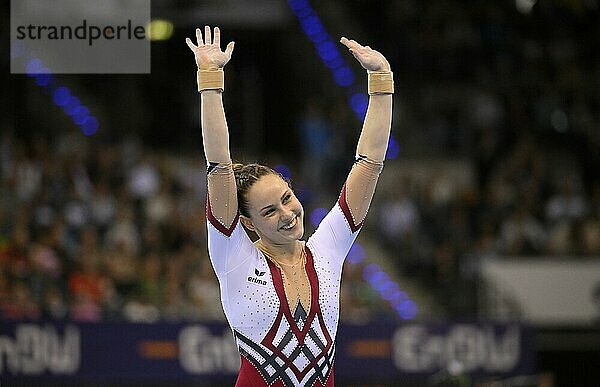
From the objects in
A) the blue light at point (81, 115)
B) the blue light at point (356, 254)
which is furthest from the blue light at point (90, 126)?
the blue light at point (356, 254)

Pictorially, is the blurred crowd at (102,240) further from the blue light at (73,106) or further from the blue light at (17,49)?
the blue light at (17,49)

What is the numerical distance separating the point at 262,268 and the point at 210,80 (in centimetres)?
67

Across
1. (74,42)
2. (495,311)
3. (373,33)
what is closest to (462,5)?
(373,33)

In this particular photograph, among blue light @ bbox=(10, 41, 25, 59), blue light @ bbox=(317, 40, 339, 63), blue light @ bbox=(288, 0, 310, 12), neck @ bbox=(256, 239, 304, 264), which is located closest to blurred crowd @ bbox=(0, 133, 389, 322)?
blue light @ bbox=(288, 0, 310, 12)

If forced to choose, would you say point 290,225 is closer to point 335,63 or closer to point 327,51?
point 335,63

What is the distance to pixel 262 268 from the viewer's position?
4.00 metres

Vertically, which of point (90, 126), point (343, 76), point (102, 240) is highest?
point (343, 76)

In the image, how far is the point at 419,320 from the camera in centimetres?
1030

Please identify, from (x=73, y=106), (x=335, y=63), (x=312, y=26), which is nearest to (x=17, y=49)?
(x=73, y=106)

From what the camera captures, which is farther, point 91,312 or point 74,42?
point 91,312

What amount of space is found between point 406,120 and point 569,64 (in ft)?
7.50

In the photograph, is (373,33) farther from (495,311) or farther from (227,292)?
(227,292)

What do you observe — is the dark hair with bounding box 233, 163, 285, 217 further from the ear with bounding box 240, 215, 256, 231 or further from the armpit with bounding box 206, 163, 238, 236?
the armpit with bounding box 206, 163, 238, 236

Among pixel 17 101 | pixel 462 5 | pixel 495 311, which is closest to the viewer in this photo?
pixel 495 311
